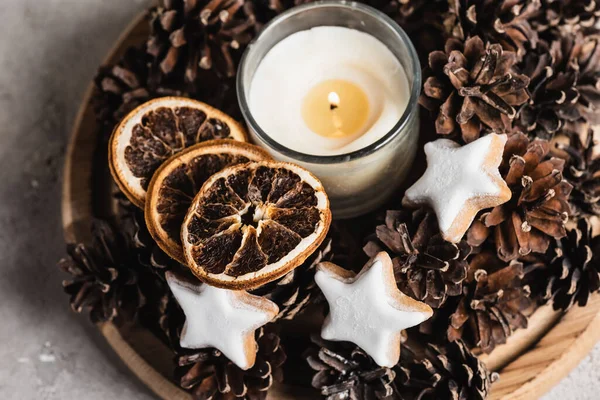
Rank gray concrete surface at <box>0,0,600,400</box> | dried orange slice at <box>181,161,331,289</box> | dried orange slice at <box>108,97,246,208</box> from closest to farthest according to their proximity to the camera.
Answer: dried orange slice at <box>181,161,331,289</box> → dried orange slice at <box>108,97,246,208</box> → gray concrete surface at <box>0,0,600,400</box>

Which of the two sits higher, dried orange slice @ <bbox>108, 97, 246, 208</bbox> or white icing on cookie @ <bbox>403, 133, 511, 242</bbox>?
dried orange slice @ <bbox>108, 97, 246, 208</bbox>

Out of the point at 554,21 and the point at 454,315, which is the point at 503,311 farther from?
the point at 554,21

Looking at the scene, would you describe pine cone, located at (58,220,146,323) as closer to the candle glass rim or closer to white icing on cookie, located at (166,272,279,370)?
white icing on cookie, located at (166,272,279,370)

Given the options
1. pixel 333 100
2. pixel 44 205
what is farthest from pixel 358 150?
pixel 44 205

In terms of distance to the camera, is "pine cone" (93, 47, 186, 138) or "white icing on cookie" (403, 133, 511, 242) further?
"pine cone" (93, 47, 186, 138)

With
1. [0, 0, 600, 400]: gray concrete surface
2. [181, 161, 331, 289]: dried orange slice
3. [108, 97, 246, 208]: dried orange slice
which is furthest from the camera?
[0, 0, 600, 400]: gray concrete surface

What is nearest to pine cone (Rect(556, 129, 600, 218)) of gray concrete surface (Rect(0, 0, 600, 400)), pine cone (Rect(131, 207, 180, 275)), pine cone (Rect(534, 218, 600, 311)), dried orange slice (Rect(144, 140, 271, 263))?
pine cone (Rect(534, 218, 600, 311))

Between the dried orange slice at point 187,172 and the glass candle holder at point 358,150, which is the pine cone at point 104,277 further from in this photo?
the glass candle holder at point 358,150
